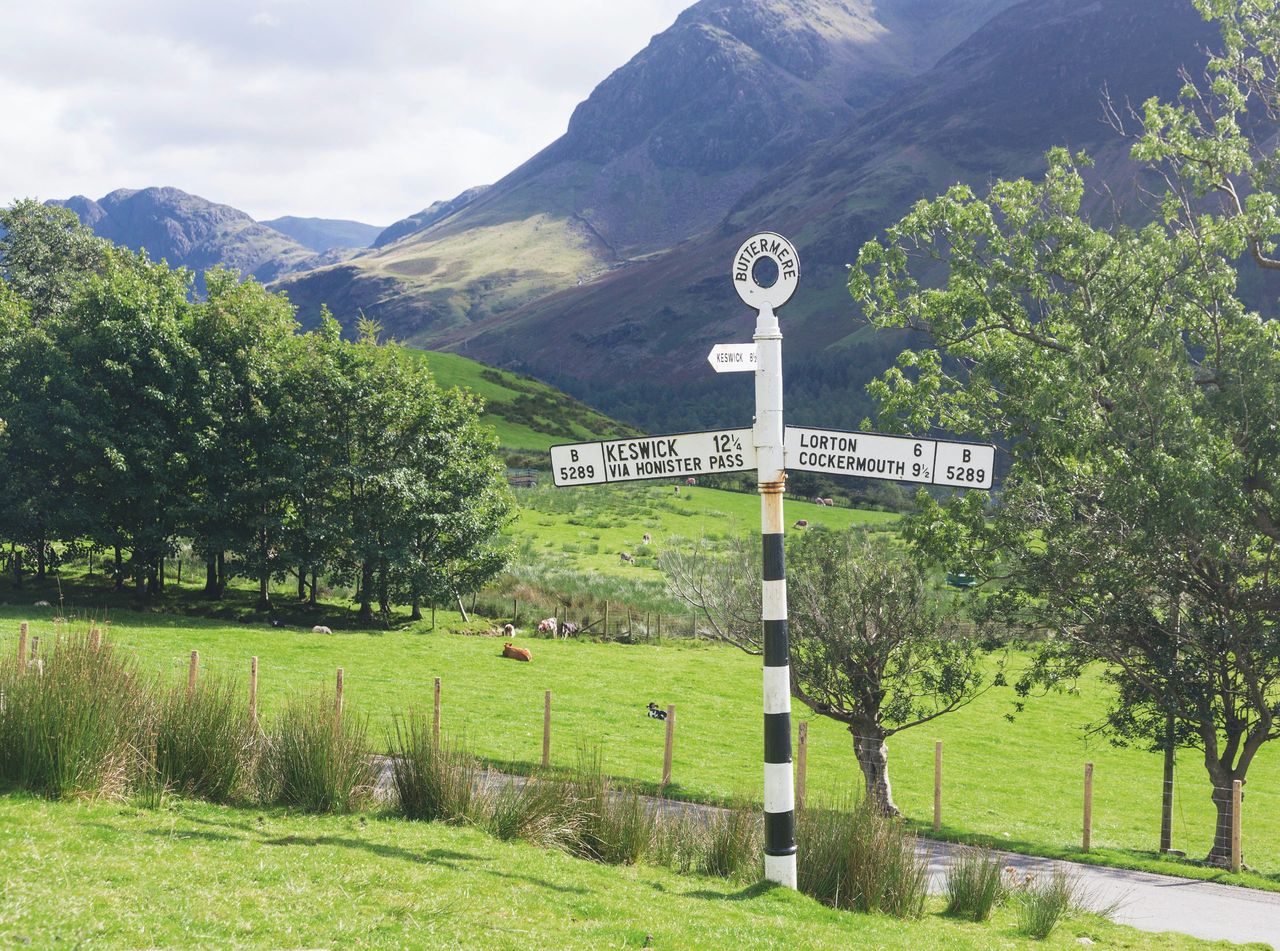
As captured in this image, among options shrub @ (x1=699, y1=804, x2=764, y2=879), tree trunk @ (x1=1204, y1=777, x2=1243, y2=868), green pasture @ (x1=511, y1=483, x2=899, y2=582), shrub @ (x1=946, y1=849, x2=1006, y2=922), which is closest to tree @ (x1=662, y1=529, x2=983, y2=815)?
tree trunk @ (x1=1204, y1=777, x2=1243, y2=868)

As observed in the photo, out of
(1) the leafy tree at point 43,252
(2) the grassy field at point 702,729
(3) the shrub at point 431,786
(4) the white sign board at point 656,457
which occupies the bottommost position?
(2) the grassy field at point 702,729

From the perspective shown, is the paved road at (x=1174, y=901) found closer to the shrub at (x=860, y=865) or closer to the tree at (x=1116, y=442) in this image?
the shrub at (x=860, y=865)

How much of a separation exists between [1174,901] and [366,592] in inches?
1596

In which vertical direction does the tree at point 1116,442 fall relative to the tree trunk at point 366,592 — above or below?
above

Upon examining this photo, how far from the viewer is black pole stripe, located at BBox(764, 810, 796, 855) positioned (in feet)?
32.5

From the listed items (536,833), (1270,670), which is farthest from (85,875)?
(1270,670)

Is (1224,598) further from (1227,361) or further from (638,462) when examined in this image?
(638,462)

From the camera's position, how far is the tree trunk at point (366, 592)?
51.1m

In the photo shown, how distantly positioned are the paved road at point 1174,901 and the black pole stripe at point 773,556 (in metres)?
5.24

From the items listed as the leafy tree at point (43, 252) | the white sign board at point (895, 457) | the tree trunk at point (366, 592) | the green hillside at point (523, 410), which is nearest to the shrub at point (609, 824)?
the white sign board at point (895, 457)

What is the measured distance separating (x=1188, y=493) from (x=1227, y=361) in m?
3.34

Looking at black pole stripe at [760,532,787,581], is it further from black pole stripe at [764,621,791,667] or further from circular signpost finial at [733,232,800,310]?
circular signpost finial at [733,232,800,310]

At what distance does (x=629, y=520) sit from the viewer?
317ft

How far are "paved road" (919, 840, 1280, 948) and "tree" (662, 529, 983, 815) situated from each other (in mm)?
4930
